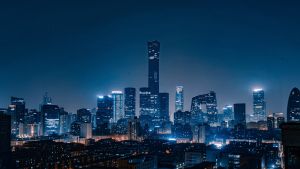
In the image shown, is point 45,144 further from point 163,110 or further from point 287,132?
point 163,110

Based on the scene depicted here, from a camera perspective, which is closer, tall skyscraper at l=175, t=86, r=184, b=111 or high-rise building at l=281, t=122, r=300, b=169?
high-rise building at l=281, t=122, r=300, b=169

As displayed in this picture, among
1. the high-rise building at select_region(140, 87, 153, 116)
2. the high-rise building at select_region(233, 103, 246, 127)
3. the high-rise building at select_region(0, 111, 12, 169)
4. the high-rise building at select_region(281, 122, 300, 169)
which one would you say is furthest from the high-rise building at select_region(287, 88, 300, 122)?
the high-rise building at select_region(281, 122, 300, 169)

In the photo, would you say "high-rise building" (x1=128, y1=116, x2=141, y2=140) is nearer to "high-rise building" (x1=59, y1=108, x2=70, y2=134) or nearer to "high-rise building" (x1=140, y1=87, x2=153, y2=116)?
"high-rise building" (x1=59, y1=108, x2=70, y2=134)

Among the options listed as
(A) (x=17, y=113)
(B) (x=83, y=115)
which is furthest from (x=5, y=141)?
(B) (x=83, y=115)

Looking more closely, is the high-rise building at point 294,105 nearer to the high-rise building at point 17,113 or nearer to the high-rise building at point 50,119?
the high-rise building at point 50,119

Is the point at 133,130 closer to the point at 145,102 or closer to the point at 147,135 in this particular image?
the point at 147,135

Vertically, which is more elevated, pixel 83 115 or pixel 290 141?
pixel 83 115

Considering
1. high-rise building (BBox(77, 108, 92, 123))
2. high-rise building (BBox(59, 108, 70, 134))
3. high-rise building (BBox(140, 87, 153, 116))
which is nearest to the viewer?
high-rise building (BBox(77, 108, 92, 123))
